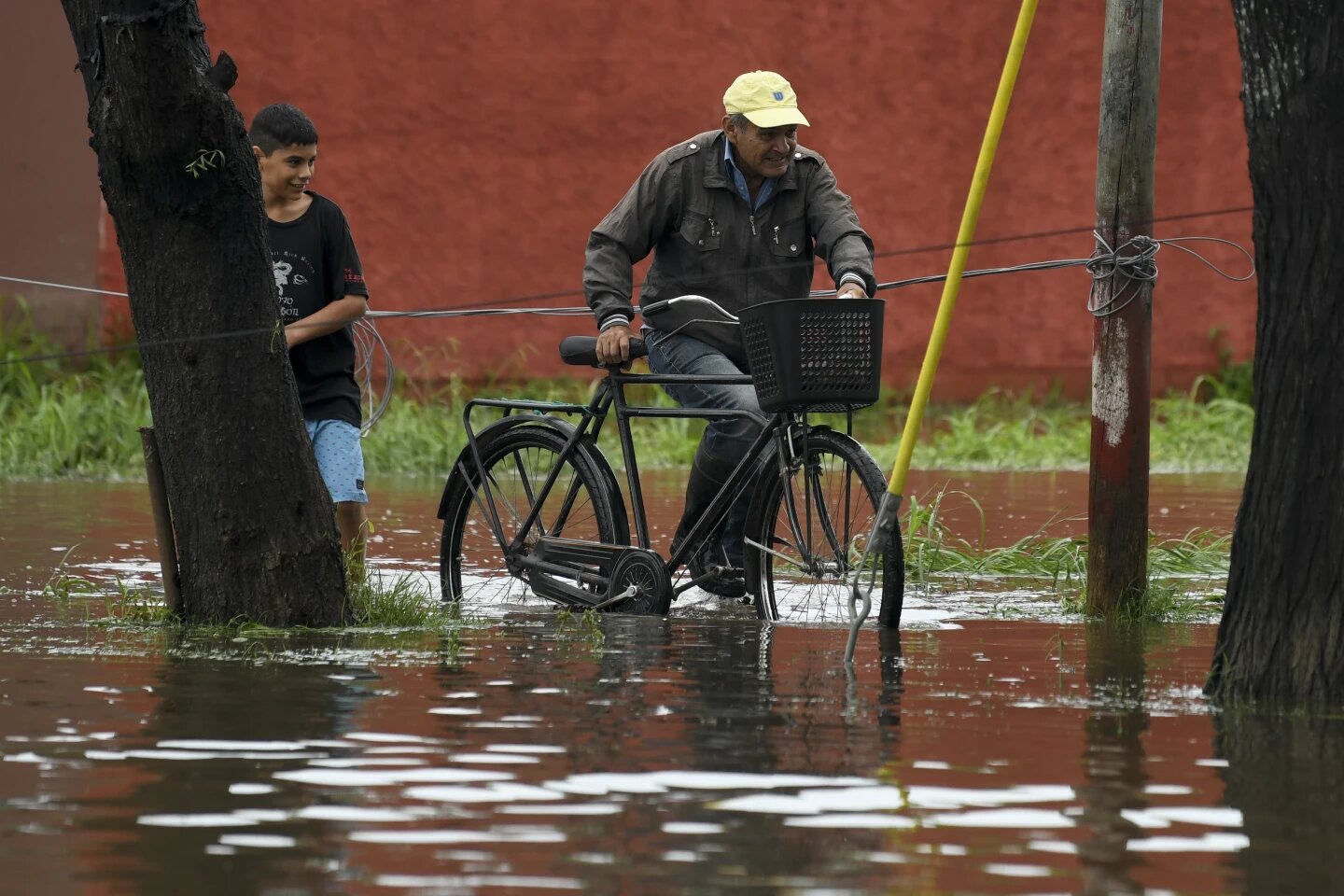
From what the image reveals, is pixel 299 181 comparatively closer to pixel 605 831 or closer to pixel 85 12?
pixel 85 12

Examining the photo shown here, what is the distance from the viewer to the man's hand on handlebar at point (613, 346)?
25.4 ft

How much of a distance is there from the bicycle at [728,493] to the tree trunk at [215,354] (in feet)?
3.75

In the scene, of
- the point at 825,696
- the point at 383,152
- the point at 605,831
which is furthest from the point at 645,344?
the point at 383,152

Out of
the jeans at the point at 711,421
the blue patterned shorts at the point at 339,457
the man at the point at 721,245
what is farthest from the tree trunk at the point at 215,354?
the jeans at the point at 711,421

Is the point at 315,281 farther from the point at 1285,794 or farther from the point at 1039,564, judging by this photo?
the point at 1285,794

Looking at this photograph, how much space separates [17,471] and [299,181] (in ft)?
23.1

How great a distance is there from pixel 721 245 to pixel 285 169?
157 cm

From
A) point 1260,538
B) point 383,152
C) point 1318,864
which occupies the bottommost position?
point 1318,864

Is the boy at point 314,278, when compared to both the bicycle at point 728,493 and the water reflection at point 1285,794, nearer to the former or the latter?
the bicycle at point 728,493

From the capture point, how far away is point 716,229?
8055 millimetres

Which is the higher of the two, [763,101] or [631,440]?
[763,101]

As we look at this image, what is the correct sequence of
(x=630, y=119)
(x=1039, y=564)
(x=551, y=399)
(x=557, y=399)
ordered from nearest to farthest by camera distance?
1. (x=1039, y=564)
2. (x=557, y=399)
3. (x=551, y=399)
4. (x=630, y=119)

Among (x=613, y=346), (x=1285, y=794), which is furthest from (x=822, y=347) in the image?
(x=1285, y=794)

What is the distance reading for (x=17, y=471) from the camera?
14492 mm
